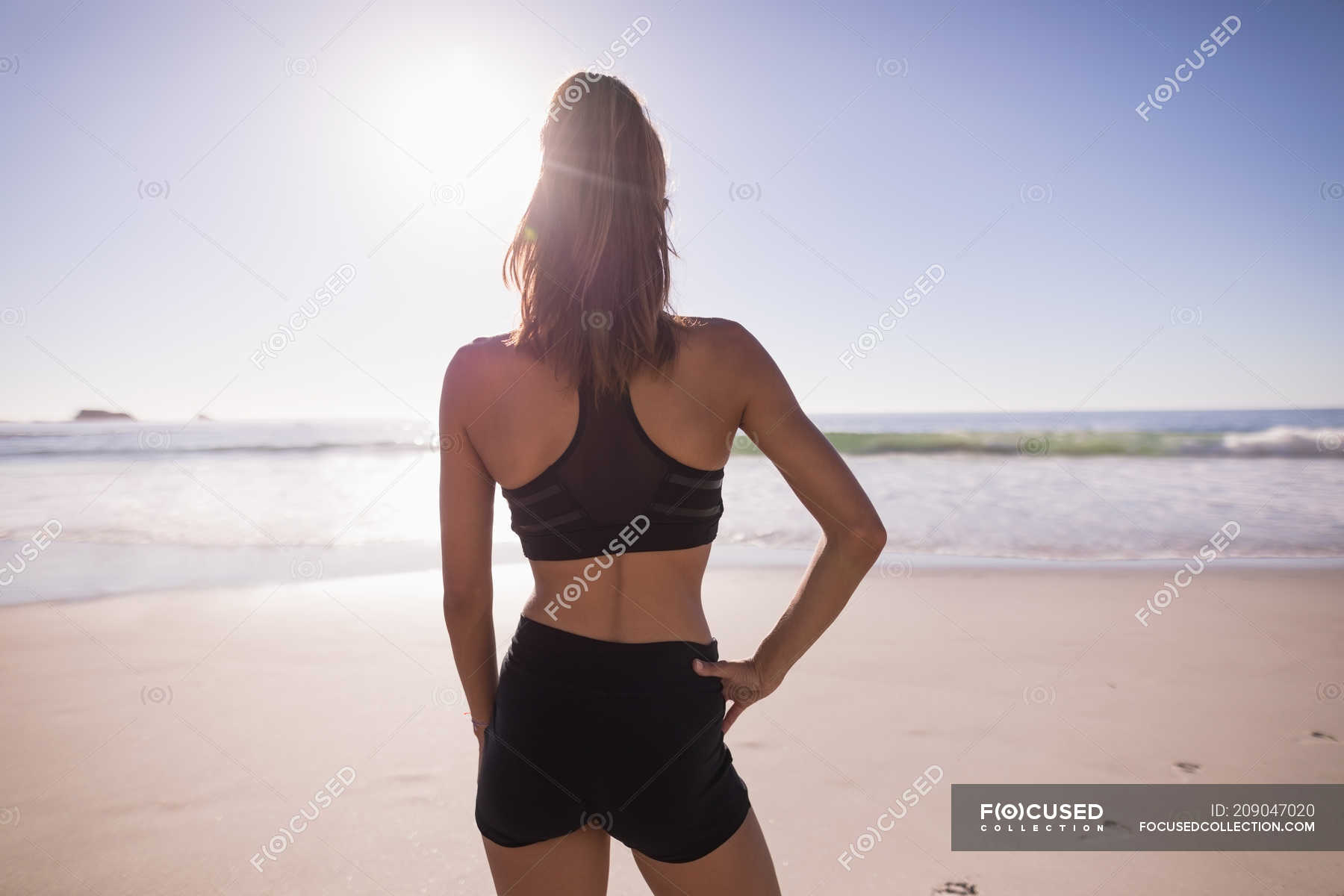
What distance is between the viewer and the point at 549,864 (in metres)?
1.33

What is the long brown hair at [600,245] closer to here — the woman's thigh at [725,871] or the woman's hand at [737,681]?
the woman's hand at [737,681]

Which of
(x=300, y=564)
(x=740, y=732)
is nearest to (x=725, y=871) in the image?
(x=740, y=732)

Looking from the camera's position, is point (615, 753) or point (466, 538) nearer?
point (615, 753)

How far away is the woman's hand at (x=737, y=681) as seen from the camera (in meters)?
1.34

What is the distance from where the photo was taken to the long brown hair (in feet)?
4.15

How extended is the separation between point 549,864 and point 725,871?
1.08 ft

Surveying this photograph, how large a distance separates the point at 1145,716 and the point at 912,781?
1.72 m

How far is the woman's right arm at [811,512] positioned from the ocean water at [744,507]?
7.02m

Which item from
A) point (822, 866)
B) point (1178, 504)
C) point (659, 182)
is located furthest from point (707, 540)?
point (1178, 504)

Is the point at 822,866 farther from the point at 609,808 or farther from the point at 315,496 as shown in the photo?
the point at 315,496

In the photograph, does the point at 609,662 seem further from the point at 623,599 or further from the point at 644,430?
the point at 644,430

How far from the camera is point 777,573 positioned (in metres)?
7.50

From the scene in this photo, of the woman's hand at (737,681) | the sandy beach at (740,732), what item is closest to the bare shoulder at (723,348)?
the woman's hand at (737,681)

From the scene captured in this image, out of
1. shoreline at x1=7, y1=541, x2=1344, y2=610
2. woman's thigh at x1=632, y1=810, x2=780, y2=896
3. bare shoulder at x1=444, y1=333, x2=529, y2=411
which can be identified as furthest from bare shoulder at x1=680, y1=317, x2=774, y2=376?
shoreline at x1=7, y1=541, x2=1344, y2=610
